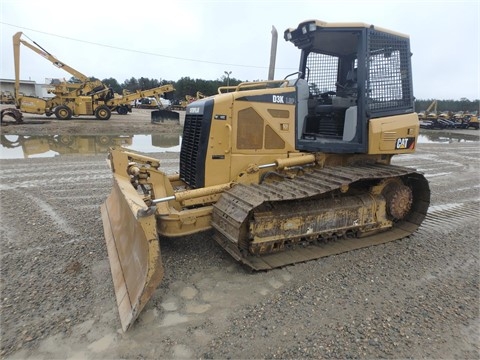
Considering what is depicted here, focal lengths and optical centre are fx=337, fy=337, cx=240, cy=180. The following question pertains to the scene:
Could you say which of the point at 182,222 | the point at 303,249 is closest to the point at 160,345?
the point at 182,222

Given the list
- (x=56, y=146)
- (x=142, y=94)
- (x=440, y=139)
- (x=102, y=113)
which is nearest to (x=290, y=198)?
(x=56, y=146)

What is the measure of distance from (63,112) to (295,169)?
21.6m

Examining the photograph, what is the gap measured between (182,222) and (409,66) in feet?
13.1

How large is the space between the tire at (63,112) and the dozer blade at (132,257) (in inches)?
817

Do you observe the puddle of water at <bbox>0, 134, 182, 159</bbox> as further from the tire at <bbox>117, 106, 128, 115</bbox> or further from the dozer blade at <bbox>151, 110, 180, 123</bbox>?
the tire at <bbox>117, 106, 128, 115</bbox>

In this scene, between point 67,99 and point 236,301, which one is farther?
point 67,99

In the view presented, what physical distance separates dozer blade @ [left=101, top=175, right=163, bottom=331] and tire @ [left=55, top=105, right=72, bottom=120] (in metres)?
20.7

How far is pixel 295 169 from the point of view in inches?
188

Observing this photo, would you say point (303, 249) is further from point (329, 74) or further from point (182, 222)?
point (329, 74)

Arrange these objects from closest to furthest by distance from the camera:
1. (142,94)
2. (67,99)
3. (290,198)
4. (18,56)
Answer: (290,198) → (18,56) → (67,99) → (142,94)

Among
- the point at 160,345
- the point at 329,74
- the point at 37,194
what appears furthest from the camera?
the point at 37,194

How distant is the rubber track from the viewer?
12.2 feet

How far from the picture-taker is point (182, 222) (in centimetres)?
395

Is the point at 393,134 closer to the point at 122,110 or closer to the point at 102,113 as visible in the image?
the point at 102,113
